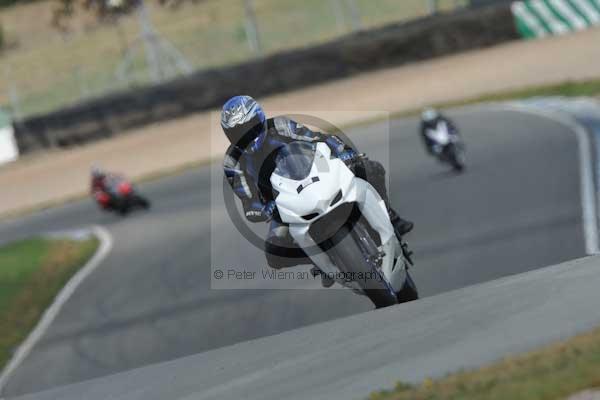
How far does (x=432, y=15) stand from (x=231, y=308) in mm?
19017

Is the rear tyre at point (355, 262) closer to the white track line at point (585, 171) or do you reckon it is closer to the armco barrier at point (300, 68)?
the white track line at point (585, 171)

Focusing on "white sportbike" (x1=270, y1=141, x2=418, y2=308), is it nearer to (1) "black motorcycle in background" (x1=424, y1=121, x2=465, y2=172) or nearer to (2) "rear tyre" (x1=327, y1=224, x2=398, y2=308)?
(2) "rear tyre" (x1=327, y1=224, x2=398, y2=308)

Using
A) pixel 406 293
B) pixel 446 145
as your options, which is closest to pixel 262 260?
pixel 446 145

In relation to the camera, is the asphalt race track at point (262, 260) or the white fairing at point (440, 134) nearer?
the asphalt race track at point (262, 260)

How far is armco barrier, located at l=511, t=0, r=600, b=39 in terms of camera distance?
92.7 ft

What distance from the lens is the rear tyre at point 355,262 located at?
714cm

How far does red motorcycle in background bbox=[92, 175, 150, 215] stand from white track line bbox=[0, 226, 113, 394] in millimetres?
2181

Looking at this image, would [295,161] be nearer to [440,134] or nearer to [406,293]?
[406,293]

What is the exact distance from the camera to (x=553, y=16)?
94.2ft

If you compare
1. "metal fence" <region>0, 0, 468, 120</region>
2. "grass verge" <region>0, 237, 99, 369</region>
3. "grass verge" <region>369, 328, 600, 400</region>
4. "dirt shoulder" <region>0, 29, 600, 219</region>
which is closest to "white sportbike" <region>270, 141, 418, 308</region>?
"grass verge" <region>369, 328, 600, 400</region>

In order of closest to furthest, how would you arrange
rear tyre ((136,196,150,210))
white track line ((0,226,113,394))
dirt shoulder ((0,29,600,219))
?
white track line ((0,226,113,394)), rear tyre ((136,196,150,210)), dirt shoulder ((0,29,600,219))

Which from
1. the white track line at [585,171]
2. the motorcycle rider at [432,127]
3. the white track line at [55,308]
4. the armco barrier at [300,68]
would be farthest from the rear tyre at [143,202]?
the armco barrier at [300,68]

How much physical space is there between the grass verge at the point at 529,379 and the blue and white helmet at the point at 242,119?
245 cm

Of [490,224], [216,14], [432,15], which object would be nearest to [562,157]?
[490,224]
